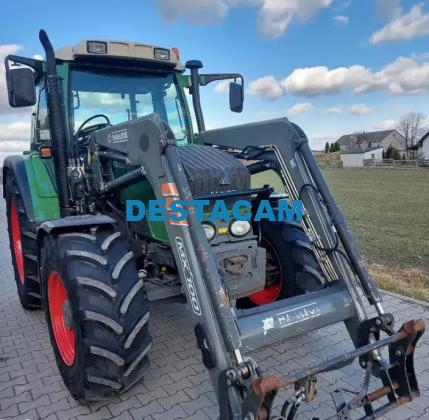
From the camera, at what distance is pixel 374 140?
88.3 m

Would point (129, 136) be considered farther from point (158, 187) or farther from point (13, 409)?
point (13, 409)

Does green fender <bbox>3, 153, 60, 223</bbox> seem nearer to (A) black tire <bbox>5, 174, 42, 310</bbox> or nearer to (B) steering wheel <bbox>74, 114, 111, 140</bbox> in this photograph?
(A) black tire <bbox>5, 174, 42, 310</bbox>

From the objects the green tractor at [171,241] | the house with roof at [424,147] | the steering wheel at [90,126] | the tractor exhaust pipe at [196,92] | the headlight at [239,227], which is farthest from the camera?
the house with roof at [424,147]

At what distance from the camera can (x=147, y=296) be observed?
3.25 meters

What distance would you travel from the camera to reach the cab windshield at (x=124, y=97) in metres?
3.94

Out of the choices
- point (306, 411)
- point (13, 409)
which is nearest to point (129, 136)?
point (13, 409)

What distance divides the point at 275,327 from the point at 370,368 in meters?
0.59

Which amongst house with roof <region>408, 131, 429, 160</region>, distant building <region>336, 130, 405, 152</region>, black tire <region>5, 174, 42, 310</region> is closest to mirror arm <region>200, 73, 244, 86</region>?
black tire <region>5, 174, 42, 310</region>

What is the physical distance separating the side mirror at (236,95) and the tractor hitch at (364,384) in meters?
2.93

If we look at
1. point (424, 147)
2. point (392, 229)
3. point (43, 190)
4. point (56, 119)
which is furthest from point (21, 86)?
point (424, 147)

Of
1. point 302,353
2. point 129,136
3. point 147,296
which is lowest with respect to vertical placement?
point 302,353

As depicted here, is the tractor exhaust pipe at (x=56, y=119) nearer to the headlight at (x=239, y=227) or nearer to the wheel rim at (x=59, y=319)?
the wheel rim at (x=59, y=319)

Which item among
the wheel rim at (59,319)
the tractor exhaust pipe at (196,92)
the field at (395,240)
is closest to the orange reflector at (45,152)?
the wheel rim at (59,319)

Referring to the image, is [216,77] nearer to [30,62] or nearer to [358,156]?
[30,62]
